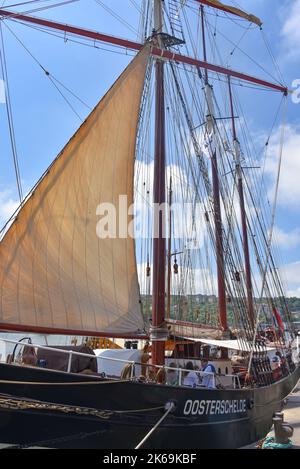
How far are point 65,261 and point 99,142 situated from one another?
130 inches

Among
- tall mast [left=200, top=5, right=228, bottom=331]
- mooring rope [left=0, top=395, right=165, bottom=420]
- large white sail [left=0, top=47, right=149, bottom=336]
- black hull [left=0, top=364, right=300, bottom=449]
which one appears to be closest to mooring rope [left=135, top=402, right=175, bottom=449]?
black hull [left=0, top=364, right=300, bottom=449]

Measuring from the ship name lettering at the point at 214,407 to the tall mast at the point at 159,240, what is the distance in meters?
1.60

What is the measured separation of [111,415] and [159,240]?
5.11m

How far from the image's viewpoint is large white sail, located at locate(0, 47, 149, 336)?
348 inches

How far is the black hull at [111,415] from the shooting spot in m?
7.41

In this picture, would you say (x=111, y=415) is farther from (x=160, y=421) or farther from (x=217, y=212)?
(x=217, y=212)

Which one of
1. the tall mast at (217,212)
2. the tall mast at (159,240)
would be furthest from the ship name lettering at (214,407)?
the tall mast at (217,212)

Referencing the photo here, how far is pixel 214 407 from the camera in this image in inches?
408

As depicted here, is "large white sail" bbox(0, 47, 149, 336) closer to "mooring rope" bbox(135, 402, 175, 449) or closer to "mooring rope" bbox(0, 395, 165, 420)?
"mooring rope" bbox(0, 395, 165, 420)

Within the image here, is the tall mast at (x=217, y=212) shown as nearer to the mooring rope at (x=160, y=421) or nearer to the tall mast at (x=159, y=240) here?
the tall mast at (x=159, y=240)

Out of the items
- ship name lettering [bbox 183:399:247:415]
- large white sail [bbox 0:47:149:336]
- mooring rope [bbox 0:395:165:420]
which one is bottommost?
ship name lettering [bbox 183:399:247:415]

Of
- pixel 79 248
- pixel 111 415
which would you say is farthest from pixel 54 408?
pixel 79 248

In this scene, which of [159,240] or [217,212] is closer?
[159,240]
